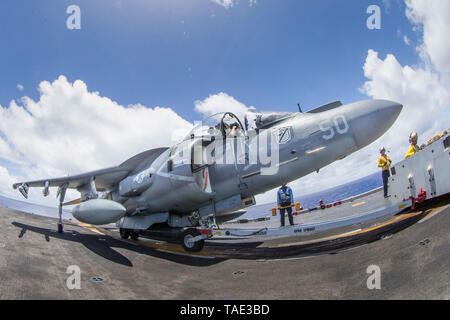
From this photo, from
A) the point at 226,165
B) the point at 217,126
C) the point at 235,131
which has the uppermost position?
the point at 217,126

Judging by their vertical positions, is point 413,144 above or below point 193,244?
above

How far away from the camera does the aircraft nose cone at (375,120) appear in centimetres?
416

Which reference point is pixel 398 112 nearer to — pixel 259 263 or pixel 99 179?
pixel 259 263

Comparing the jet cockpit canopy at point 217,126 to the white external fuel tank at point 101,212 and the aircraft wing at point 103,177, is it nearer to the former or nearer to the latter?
the aircraft wing at point 103,177

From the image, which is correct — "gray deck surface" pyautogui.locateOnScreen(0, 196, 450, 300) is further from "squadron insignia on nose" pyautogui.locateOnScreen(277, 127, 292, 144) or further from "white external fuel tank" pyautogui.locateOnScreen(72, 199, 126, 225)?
"squadron insignia on nose" pyautogui.locateOnScreen(277, 127, 292, 144)

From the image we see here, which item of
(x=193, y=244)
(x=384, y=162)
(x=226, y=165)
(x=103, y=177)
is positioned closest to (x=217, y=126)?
(x=226, y=165)

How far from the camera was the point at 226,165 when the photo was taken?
5.75 meters

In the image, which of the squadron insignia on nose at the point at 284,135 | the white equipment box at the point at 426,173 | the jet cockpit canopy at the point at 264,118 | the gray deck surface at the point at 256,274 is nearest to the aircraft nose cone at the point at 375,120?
the white equipment box at the point at 426,173

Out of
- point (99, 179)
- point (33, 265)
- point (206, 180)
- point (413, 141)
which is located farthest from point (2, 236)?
point (413, 141)

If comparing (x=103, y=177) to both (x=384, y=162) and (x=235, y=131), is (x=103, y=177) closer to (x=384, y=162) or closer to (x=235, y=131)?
(x=235, y=131)

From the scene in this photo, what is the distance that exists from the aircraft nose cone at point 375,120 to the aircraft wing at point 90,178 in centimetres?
805

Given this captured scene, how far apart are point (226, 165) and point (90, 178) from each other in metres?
5.83

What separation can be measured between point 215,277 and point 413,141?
6852 mm

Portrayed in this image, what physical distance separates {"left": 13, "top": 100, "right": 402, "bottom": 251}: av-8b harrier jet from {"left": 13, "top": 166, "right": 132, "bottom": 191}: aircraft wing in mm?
53
